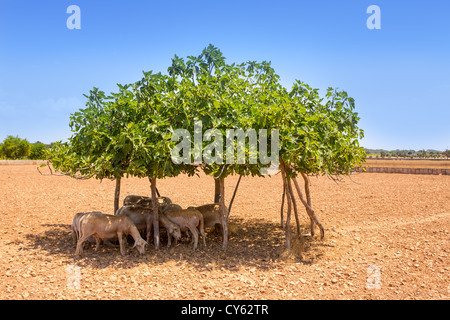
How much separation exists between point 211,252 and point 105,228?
10.1 ft

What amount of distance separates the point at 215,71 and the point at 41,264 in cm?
696

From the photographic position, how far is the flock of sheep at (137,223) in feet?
31.4

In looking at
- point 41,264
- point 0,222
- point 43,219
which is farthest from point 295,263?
point 0,222

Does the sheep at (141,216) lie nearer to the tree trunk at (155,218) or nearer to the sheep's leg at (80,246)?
the tree trunk at (155,218)

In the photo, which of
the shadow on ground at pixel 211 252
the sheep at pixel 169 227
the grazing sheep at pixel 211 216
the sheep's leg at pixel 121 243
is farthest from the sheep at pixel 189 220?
the sheep's leg at pixel 121 243

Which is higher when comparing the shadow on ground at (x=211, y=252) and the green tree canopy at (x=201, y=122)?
the green tree canopy at (x=201, y=122)

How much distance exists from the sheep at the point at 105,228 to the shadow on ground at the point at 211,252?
1.04ft

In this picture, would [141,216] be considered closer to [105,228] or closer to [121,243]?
[121,243]

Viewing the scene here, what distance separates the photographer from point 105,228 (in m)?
9.59

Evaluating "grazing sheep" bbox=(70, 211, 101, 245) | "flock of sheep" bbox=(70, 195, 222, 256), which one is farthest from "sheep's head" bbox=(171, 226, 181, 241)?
"grazing sheep" bbox=(70, 211, 101, 245)

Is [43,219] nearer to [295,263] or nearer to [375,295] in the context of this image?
[295,263]

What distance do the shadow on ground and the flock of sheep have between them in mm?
307

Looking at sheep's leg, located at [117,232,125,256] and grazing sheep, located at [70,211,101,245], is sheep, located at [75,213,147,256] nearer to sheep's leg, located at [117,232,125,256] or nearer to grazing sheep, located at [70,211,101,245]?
sheep's leg, located at [117,232,125,256]

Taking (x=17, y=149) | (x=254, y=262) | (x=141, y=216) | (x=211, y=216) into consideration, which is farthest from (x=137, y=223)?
(x=17, y=149)
